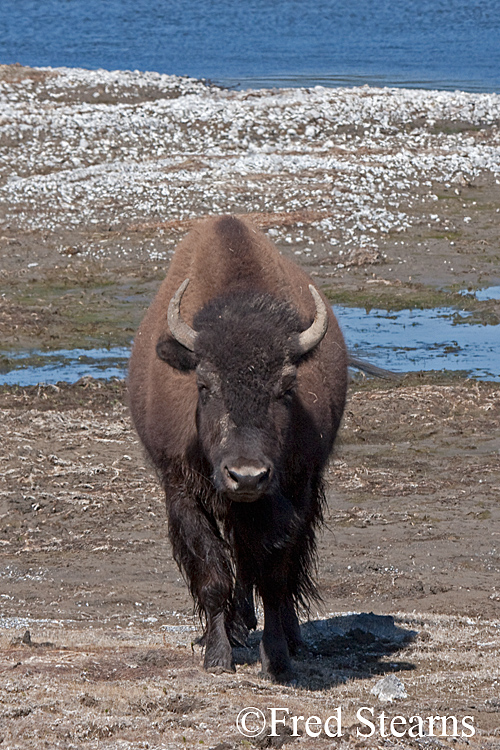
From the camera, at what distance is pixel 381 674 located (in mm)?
6242

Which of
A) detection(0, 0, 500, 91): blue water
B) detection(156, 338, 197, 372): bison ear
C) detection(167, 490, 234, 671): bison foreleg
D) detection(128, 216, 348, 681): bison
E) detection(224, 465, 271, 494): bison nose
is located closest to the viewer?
detection(224, 465, 271, 494): bison nose

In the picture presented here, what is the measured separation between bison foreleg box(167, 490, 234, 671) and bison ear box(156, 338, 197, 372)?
81 cm

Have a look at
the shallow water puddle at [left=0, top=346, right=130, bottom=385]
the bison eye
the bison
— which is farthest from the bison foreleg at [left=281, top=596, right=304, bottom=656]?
the shallow water puddle at [left=0, top=346, right=130, bottom=385]

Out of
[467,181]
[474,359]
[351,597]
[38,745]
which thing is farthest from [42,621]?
[467,181]

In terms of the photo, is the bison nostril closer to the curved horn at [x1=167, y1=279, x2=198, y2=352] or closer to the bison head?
the bison head

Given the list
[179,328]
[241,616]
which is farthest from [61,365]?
[179,328]

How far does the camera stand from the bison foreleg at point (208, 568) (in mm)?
6324

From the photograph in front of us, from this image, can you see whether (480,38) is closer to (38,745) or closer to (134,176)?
(134,176)

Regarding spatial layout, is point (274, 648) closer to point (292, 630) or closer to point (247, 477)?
point (292, 630)

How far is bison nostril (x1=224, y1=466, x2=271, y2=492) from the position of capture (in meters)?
5.24

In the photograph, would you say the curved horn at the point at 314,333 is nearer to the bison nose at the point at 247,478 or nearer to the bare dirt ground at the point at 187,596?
the bison nose at the point at 247,478

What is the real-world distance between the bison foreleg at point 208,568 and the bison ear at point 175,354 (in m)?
0.81

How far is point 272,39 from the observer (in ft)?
177

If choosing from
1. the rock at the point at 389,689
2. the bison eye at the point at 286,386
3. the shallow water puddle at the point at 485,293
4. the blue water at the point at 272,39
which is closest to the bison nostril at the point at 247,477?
the bison eye at the point at 286,386
